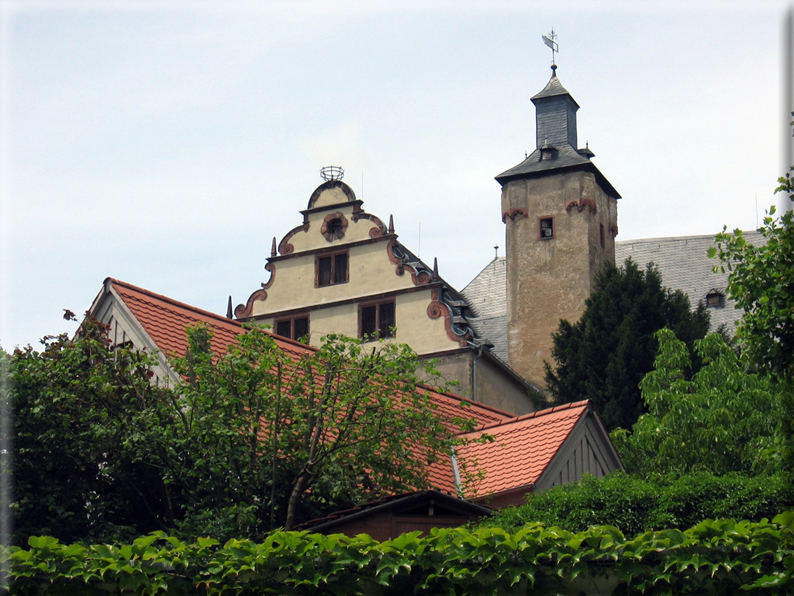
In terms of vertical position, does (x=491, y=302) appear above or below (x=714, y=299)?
above

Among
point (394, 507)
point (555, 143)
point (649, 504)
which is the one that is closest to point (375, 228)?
point (555, 143)

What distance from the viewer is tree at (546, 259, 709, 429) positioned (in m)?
33.8

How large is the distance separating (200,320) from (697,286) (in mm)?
34046

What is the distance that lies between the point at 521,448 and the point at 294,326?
1937cm

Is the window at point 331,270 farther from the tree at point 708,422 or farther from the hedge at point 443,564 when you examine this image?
the hedge at point 443,564

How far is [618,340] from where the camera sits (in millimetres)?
35469

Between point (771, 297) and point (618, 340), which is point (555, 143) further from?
point (771, 297)

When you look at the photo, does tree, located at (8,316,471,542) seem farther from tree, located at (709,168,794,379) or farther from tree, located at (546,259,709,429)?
tree, located at (546,259,709,429)

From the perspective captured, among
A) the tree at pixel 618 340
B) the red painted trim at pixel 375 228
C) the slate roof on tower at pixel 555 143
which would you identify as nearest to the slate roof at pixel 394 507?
the tree at pixel 618 340

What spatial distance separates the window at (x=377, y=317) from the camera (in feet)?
117

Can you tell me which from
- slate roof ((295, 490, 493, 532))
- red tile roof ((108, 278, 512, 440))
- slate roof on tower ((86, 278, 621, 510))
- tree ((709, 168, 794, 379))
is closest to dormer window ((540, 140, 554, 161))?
red tile roof ((108, 278, 512, 440))

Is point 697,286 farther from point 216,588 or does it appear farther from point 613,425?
point 216,588

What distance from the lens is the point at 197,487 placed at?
1490 centimetres

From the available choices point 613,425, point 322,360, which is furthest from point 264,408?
point 613,425
